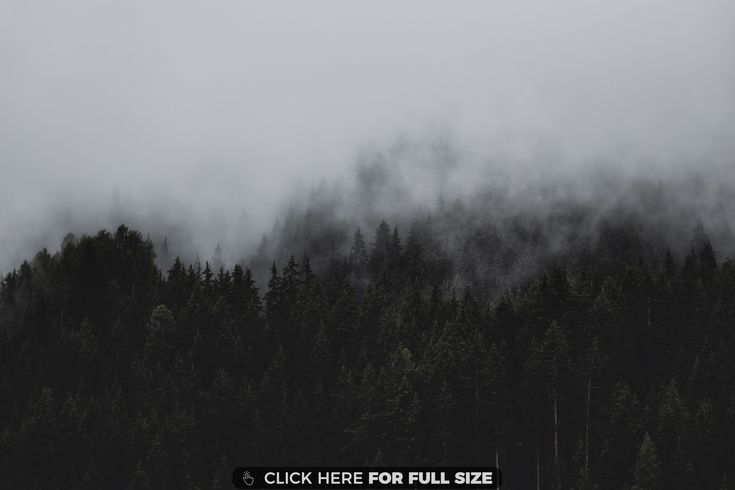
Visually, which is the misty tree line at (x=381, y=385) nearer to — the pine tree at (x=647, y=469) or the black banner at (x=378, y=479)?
the pine tree at (x=647, y=469)

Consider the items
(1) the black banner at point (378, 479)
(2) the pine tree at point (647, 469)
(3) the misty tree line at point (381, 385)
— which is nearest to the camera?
(1) the black banner at point (378, 479)

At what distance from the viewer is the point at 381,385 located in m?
109

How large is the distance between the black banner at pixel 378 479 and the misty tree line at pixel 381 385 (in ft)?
16.6

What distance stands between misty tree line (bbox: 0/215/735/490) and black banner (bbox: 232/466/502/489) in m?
5.06

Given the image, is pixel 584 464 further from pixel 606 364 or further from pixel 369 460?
pixel 369 460

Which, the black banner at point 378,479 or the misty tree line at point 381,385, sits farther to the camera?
the misty tree line at point 381,385

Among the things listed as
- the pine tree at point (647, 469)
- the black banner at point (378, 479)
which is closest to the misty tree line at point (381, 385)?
the pine tree at point (647, 469)

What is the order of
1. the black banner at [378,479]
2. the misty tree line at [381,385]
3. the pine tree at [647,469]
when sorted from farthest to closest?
the misty tree line at [381,385] < the pine tree at [647,469] < the black banner at [378,479]

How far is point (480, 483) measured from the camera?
89812mm

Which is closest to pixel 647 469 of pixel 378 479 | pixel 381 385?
pixel 378 479

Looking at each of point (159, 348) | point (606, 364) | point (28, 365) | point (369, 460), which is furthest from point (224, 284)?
point (606, 364)

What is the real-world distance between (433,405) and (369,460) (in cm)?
930

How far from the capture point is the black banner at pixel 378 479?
78.3 meters

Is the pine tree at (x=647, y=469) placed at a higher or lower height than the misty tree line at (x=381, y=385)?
lower
